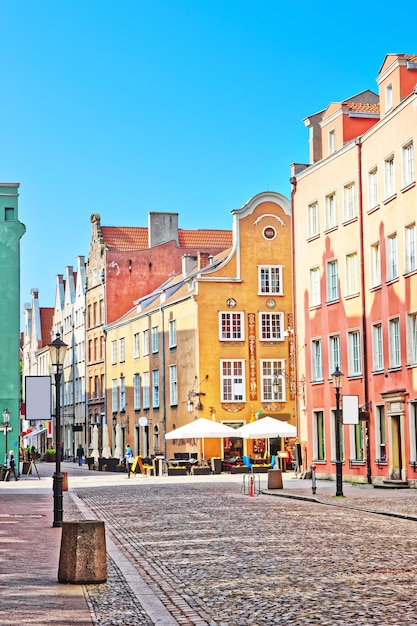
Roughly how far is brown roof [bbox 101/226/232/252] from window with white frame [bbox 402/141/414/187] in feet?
147

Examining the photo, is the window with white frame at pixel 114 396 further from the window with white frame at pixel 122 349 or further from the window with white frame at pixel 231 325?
the window with white frame at pixel 231 325

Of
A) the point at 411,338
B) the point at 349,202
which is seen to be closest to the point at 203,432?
the point at 349,202

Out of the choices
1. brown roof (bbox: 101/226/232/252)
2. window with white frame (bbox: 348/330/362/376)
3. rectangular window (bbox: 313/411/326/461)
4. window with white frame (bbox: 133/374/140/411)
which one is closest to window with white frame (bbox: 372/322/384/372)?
window with white frame (bbox: 348/330/362/376)

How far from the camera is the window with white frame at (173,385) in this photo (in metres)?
64.4

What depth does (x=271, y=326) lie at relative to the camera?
62188mm

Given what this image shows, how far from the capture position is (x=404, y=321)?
38.1 metres

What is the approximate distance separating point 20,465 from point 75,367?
3394cm

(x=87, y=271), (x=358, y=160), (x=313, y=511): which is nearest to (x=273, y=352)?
(x=358, y=160)

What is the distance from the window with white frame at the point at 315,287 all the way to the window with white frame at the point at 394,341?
7.21 meters

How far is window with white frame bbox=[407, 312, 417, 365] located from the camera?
3744cm

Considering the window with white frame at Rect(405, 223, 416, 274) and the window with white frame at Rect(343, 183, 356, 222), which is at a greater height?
the window with white frame at Rect(343, 183, 356, 222)

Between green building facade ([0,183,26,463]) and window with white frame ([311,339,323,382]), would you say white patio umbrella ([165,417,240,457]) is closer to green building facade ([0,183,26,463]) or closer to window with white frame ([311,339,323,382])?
window with white frame ([311,339,323,382])

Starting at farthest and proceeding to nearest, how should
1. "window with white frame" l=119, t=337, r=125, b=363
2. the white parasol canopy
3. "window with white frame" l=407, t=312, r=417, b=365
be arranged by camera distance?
"window with white frame" l=119, t=337, r=125, b=363 < the white parasol canopy < "window with white frame" l=407, t=312, r=417, b=365

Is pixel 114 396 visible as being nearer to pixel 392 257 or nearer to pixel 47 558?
pixel 392 257
